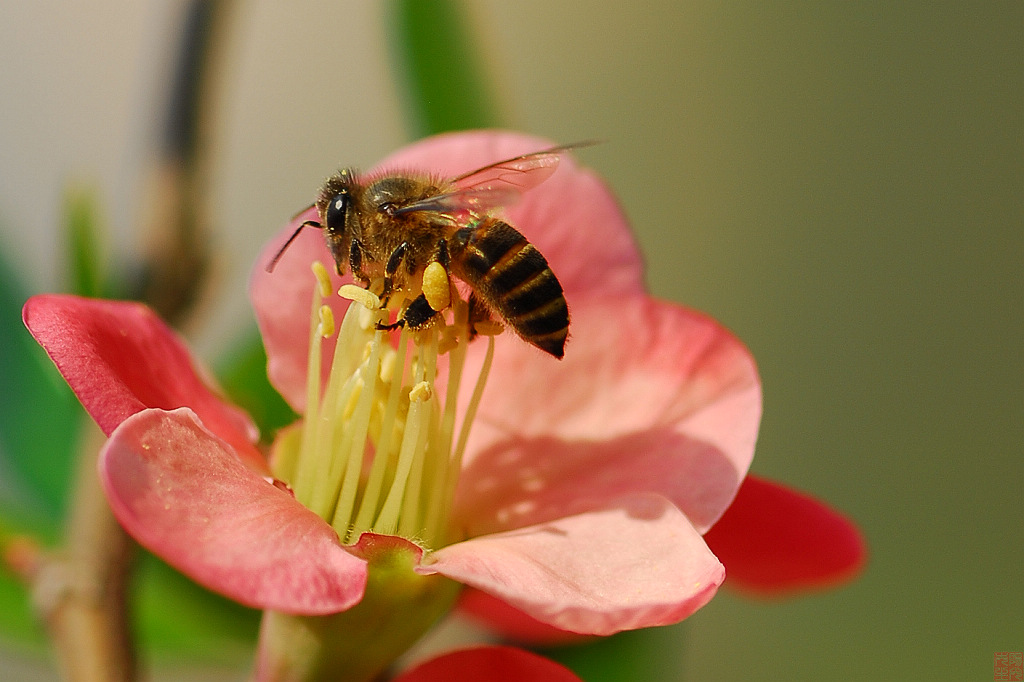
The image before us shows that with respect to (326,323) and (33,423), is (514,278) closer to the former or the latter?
(326,323)

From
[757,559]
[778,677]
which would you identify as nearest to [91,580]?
[757,559]

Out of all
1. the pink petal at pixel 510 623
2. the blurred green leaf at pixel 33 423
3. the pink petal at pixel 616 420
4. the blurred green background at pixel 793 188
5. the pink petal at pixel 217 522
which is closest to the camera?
the pink petal at pixel 217 522

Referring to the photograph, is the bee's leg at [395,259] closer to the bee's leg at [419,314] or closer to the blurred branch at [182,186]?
the bee's leg at [419,314]

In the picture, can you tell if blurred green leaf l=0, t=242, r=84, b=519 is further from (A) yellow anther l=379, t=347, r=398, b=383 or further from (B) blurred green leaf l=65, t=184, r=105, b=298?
(A) yellow anther l=379, t=347, r=398, b=383

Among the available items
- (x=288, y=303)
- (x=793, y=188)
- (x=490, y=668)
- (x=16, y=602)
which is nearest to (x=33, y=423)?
(x=16, y=602)

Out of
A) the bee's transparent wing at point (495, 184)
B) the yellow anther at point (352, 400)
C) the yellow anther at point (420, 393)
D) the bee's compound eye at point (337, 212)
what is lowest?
the yellow anther at point (352, 400)

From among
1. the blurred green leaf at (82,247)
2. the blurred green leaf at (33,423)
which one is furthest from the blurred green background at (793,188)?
the blurred green leaf at (82,247)

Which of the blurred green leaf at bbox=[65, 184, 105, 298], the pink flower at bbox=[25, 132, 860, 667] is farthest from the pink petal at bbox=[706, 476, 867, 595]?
the blurred green leaf at bbox=[65, 184, 105, 298]
